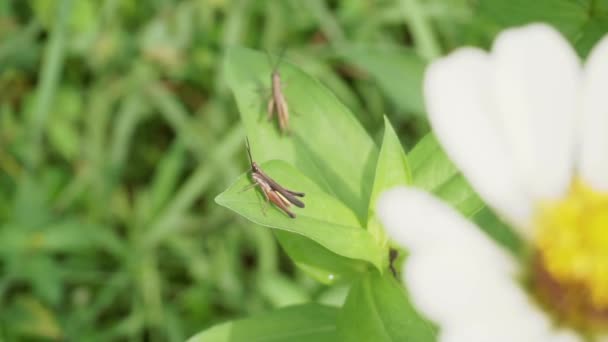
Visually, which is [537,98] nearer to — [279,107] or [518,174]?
[518,174]

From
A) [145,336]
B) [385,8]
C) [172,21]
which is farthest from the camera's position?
[385,8]

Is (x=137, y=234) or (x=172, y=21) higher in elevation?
(x=172, y=21)

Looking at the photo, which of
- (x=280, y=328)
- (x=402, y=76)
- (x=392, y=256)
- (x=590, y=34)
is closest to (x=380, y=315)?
(x=392, y=256)

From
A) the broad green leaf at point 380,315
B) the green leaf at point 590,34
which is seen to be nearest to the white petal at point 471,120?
the broad green leaf at point 380,315

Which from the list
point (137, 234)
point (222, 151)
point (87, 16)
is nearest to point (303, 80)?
point (222, 151)

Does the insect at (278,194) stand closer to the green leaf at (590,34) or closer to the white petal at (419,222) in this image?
the white petal at (419,222)

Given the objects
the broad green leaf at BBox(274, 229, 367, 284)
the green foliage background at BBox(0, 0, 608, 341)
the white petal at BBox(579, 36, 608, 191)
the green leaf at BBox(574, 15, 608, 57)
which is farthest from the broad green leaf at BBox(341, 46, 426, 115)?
the white petal at BBox(579, 36, 608, 191)

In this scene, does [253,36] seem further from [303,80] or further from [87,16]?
[303,80]

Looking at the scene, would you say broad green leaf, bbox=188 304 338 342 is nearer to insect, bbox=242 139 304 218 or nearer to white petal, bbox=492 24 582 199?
insect, bbox=242 139 304 218
